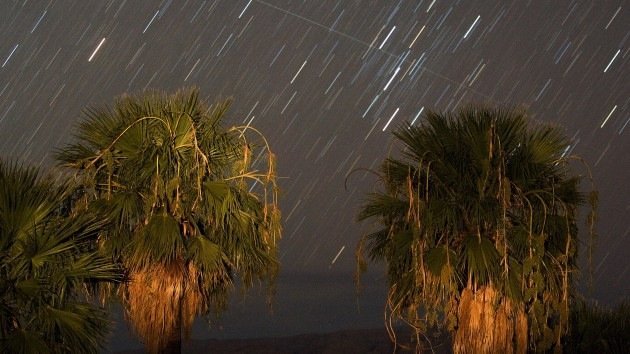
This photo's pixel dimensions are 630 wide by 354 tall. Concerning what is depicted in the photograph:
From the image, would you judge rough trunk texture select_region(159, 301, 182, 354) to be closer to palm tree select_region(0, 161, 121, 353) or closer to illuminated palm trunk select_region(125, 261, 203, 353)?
illuminated palm trunk select_region(125, 261, 203, 353)

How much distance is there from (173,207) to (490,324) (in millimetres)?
6159

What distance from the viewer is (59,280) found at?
14.7m

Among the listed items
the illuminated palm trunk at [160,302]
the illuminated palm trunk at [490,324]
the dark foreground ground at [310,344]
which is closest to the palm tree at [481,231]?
the illuminated palm trunk at [490,324]

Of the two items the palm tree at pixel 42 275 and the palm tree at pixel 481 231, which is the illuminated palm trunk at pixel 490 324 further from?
the palm tree at pixel 42 275

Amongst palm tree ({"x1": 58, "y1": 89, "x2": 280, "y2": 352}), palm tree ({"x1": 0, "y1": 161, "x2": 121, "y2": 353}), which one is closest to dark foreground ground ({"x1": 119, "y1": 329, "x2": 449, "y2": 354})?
palm tree ({"x1": 58, "y1": 89, "x2": 280, "y2": 352})

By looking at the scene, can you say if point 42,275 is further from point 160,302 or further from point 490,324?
point 490,324

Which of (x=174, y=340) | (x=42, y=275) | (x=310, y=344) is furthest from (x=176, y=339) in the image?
(x=310, y=344)

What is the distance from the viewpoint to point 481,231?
18.9 meters

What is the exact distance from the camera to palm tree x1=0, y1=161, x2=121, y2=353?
47.0 ft

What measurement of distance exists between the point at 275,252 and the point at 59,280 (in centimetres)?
611

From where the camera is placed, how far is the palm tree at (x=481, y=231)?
58.5 ft

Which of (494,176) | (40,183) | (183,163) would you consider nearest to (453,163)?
(494,176)

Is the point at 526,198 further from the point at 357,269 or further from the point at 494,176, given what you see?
the point at 357,269

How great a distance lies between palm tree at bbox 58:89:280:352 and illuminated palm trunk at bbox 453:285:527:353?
12.6ft
